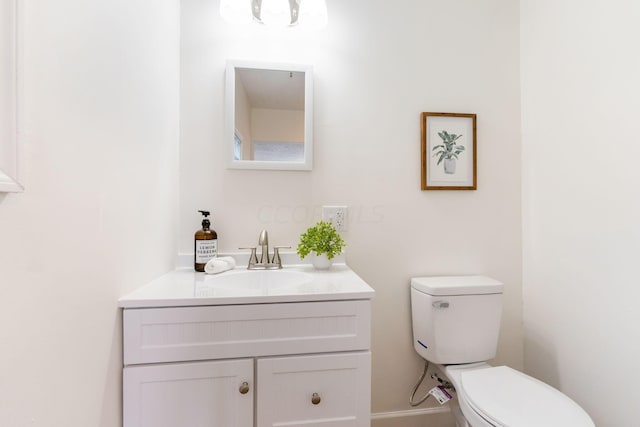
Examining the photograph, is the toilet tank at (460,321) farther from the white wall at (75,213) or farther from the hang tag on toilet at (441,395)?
the white wall at (75,213)

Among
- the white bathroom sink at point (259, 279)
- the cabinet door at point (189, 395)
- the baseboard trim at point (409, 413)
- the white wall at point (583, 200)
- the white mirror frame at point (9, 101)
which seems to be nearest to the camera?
the white mirror frame at point (9, 101)

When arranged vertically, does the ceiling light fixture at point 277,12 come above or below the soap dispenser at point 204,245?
above

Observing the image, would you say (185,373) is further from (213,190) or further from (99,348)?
(213,190)

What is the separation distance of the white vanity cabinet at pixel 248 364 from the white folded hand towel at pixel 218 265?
0.35 meters

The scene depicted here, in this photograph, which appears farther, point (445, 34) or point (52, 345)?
point (445, 34)

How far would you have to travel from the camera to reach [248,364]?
0.86 metres

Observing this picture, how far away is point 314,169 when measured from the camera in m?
1.39

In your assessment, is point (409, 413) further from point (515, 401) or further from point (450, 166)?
point (450, 166)

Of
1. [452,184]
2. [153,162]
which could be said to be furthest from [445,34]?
[153,162]

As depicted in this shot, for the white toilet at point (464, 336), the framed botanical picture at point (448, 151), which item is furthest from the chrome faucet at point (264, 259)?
the framed botanical picture at point (448, 151)

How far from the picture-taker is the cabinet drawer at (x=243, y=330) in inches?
32.6

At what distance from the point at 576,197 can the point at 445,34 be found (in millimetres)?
1001

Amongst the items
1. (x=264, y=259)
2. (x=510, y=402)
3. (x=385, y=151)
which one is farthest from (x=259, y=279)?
(x=510, y=402)

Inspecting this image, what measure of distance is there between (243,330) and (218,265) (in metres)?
→ 0.41
